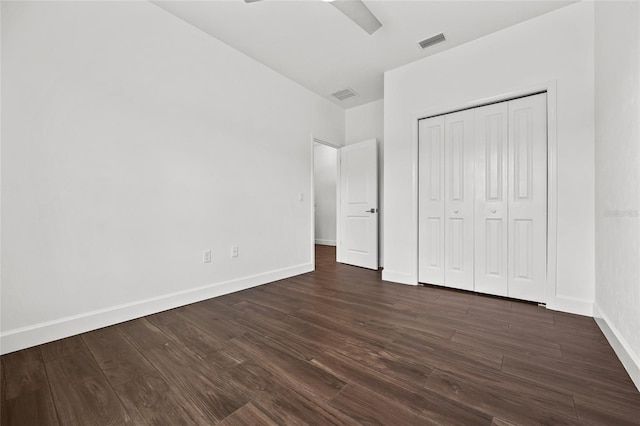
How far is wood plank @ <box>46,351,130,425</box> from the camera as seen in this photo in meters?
1.19

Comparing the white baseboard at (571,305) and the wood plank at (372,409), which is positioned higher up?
the white baseboard at (571,305)

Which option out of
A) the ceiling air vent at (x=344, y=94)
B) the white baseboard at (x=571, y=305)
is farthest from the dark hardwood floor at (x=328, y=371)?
the ceiling air vent at (x=344, y=94)

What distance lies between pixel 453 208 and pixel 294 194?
6.95ft

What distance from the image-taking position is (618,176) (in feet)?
5.67

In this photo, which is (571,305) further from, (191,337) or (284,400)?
(191,337)

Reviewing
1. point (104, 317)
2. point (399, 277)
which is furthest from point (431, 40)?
point (104, 317)

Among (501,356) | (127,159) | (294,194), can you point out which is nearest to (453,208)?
(501,356)

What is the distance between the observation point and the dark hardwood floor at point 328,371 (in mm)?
1198

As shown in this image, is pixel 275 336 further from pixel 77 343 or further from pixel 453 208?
pixel 453 208

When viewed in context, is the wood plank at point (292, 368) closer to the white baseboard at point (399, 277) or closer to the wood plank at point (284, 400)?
the wood plank at point (284, 400)

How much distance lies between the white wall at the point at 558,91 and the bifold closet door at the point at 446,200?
0.13 meters

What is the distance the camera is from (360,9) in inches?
86.0

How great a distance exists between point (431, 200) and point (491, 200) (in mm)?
625

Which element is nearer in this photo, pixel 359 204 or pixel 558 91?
pixel 558 91
